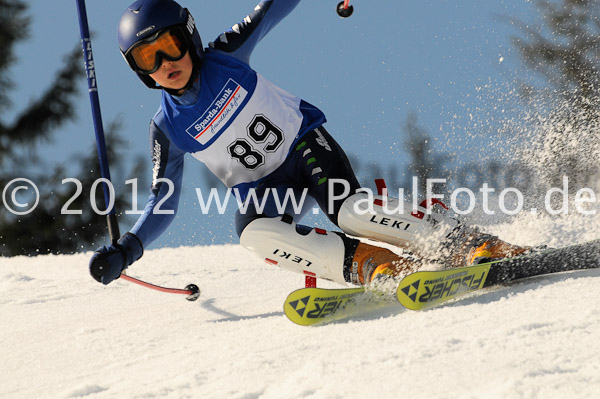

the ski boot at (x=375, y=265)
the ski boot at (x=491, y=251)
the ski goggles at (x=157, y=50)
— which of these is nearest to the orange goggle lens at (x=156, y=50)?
the ski goggles at (x=157, y=50)

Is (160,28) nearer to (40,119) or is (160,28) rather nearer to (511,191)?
(511,191)

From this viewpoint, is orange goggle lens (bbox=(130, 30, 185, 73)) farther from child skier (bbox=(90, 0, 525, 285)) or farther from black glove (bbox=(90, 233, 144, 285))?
black glove (bbox=(90, 233, 144, 285))

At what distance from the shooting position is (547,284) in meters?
2.73

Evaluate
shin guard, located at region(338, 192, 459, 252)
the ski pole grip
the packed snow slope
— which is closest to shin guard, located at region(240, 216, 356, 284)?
shin guard, located at region(338, 192, 459, 252)

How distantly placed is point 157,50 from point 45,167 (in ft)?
41.4

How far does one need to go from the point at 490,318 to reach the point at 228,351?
1055mm

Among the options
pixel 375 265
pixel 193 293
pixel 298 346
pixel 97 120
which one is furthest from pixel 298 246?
pixel 97 120

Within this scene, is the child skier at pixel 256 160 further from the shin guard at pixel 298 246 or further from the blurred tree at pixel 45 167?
the blurred tree at pixel 45 167

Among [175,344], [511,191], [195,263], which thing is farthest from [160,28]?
[511,191]

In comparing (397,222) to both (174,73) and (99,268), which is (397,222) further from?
(99,268)

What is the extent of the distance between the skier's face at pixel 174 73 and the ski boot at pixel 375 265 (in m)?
1.24

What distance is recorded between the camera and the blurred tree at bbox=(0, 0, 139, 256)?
14.7 m

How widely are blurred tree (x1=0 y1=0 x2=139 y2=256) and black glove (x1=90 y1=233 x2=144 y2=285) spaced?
38.4 feet

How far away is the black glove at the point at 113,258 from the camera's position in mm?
3191
